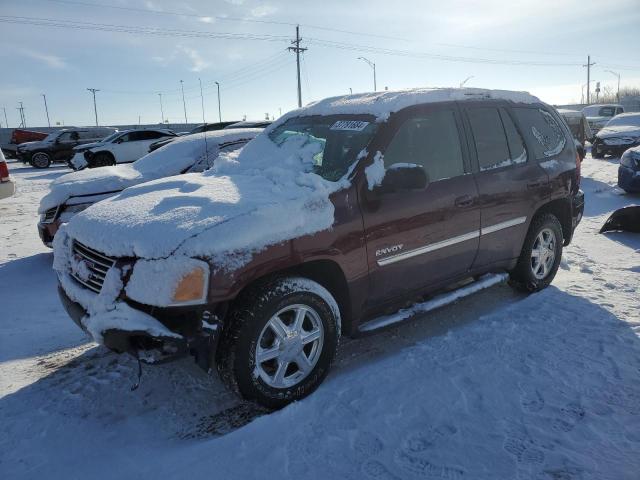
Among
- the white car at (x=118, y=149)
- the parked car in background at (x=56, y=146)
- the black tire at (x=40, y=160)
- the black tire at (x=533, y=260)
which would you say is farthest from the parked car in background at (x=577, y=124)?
the black tire at (x=40, y=160)

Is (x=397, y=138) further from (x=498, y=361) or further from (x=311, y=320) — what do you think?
(x=498, y=361)

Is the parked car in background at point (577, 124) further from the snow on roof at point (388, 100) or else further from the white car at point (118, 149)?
the white car at point (118, 149)

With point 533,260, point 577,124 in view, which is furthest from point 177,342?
point 577,124

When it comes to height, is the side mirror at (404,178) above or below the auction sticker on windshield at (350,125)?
below

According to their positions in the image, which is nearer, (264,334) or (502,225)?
(264,334)

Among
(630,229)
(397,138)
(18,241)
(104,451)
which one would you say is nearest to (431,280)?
(397,138)

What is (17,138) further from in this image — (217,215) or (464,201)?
(464,201)

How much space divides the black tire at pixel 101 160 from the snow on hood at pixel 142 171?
35.5 feet

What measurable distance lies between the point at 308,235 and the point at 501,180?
2.05 metres

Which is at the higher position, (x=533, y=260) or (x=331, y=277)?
(x=331, y=277)

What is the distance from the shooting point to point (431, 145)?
3.65m

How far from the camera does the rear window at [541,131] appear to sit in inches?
175

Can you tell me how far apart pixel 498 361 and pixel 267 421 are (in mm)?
1648

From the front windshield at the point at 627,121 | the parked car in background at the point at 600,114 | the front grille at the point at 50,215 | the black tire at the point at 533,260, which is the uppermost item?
the parked car in background at the point at 600,114
